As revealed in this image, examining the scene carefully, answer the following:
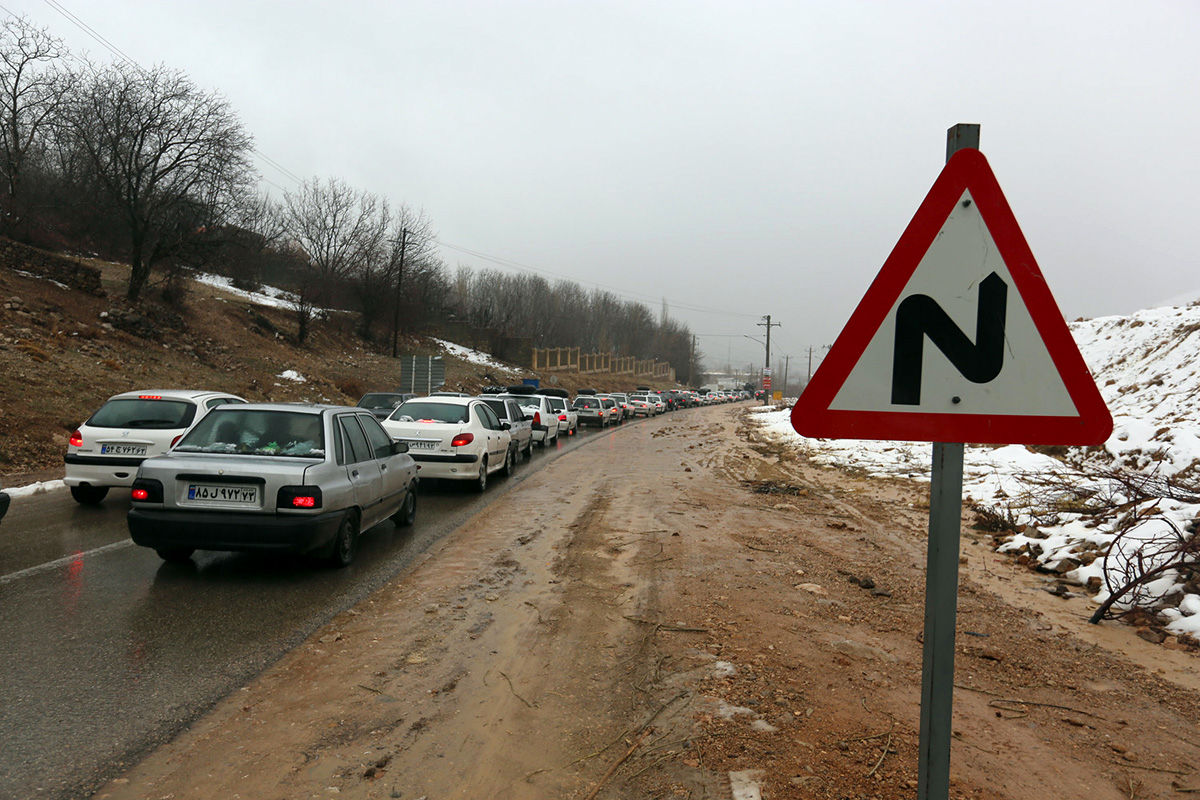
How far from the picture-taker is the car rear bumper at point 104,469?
32.0 feet

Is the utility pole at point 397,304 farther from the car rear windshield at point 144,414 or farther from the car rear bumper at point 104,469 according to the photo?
the car rear bumper at point 104,469

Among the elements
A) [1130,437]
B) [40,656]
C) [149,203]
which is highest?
[149,203]

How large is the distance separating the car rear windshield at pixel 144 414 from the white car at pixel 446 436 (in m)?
3.01

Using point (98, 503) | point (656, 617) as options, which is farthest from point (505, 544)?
point (98, 503)

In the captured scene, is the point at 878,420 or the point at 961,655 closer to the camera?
the point at 878,420

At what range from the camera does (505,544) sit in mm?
8422

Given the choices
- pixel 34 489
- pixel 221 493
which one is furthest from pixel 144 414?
pixel 221 493

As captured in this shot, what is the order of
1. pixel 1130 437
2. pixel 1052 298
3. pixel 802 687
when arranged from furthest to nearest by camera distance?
pixel 1130 437 → pixel 802 687 → pixel 1052 298

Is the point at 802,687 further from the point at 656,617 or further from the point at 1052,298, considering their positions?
the point at 1052,298

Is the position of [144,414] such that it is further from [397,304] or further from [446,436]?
[397,304]

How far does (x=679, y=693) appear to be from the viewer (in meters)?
4.21

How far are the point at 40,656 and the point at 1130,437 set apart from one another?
1768 cm

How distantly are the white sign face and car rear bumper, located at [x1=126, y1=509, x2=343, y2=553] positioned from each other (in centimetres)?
539

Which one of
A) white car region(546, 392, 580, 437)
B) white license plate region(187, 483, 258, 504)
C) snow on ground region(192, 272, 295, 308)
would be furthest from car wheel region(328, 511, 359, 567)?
snow on ground region(192, 272, 295, 308)
